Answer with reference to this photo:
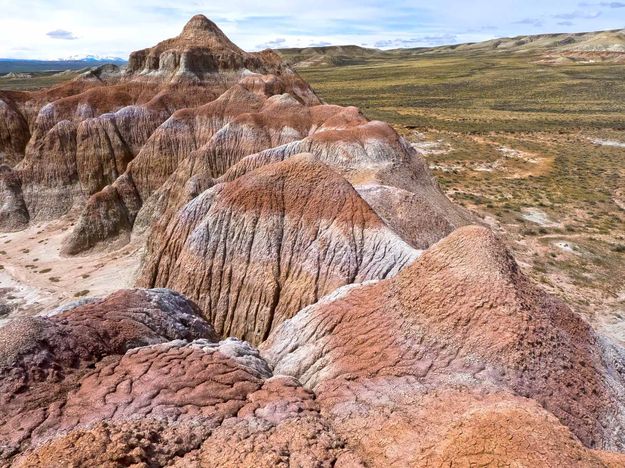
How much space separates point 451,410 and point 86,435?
230 inches

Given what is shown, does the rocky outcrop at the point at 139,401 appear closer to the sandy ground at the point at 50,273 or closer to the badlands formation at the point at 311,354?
the badlands formation at the point at 311,354

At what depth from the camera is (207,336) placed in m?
12.4

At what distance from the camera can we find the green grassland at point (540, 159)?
2911 cm

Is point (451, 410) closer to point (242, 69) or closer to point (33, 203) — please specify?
point (33, 203)

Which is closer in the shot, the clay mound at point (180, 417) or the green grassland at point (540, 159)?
the clay mound at point (180, 417)

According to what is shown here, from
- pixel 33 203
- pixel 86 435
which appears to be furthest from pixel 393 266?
pixel 33 203

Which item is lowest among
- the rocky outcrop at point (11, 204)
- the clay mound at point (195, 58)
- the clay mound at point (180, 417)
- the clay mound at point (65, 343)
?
the rocky outcrop at point (11, 204)

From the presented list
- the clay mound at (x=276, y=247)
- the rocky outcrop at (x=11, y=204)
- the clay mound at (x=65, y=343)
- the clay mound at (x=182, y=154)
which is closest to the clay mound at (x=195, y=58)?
the clay mound at (x=182, y=154)

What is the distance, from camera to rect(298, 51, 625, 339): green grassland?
29.1 metres

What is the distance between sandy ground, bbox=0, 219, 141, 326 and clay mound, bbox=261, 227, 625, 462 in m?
15.1

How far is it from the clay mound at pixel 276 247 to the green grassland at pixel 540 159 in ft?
46.4

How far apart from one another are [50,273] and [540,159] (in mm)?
56364

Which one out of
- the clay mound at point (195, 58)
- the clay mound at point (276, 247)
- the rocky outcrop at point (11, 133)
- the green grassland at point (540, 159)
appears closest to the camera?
the clay mound at point (276, 247)

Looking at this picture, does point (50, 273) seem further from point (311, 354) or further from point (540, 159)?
point (540, 159)
